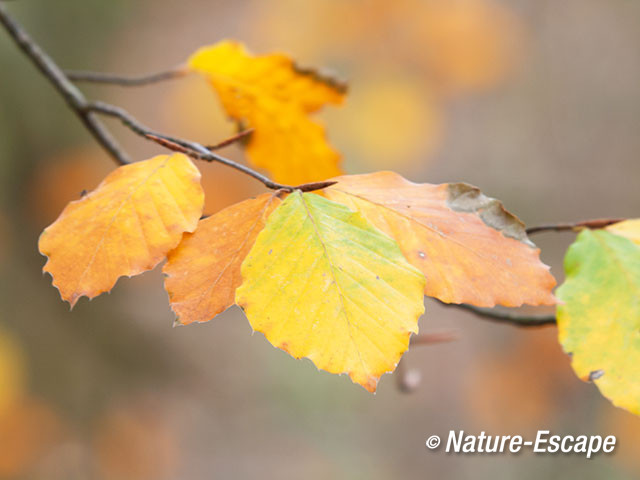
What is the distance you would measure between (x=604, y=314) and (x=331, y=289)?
0.25 m

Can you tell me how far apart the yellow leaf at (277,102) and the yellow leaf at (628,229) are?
360mm

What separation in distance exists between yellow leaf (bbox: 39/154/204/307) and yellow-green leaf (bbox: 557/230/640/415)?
1.08 ft

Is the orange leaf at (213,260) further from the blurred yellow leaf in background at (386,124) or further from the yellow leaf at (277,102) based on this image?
the blurred yellow leaf in background at (386,124)

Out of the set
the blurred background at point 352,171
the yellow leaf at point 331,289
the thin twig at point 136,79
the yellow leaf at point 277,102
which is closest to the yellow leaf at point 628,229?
the yellow leaf at point 331,289

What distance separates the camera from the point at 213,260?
405 millimetres

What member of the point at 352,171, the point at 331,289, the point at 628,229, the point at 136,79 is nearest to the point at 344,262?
the point at 331,289

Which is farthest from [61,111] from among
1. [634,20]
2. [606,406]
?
[634,20]

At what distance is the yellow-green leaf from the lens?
41 centimetres

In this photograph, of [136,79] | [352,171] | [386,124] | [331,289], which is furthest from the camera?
[386,124]

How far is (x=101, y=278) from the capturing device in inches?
15.5

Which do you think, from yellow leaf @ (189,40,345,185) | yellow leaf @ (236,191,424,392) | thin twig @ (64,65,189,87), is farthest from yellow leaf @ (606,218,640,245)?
thin twig @ (64,65,189,87)

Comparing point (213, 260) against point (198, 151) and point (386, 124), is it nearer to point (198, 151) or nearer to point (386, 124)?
point (198, 151)

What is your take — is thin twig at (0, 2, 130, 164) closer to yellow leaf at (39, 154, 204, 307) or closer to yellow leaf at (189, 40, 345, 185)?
yellow leaf at (189, 40, 345, 185)

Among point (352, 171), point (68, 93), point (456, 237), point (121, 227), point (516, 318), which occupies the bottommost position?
point (352, 171)
